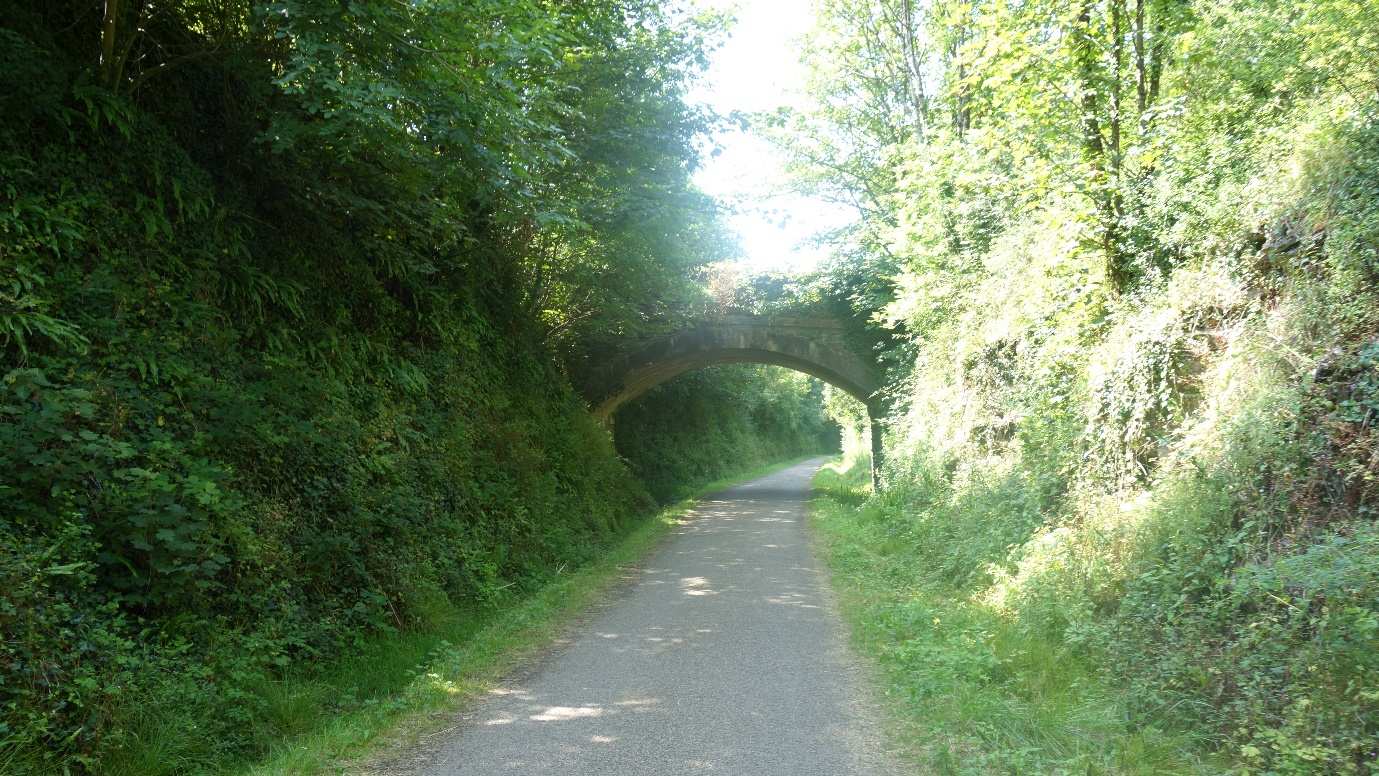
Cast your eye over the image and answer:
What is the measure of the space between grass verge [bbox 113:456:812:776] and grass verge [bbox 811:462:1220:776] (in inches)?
107

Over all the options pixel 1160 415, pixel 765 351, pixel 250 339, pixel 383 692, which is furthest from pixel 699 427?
pixel 383 692

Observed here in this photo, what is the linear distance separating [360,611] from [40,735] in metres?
2.73

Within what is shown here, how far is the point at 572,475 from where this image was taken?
43.5 feet

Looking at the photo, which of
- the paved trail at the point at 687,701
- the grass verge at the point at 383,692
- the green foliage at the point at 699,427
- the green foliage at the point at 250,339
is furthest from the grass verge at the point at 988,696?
the green foliage at the point at 699,427

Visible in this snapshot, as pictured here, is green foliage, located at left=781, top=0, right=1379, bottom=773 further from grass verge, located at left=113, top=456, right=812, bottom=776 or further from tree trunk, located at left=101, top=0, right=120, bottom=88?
tree trunk, located at left=101, top=0, right=120, bottom=88

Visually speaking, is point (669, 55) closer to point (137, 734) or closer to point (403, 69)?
point (403, 69)

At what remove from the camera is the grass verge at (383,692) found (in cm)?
397

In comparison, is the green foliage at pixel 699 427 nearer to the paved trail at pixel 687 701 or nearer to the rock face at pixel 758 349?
the rock face at pixel 758 349

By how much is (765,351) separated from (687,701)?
52.6 ft

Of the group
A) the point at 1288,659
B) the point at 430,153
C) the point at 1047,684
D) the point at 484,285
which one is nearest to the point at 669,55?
the point at 484,285

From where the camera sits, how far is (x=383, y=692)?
5.32 metres

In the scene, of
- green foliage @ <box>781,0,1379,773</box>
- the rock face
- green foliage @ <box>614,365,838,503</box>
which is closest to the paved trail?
green foliage @ <box>781,0,1379,773</box>

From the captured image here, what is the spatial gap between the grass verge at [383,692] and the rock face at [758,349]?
12.4 meters

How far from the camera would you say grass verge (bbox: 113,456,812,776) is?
13.0ft
